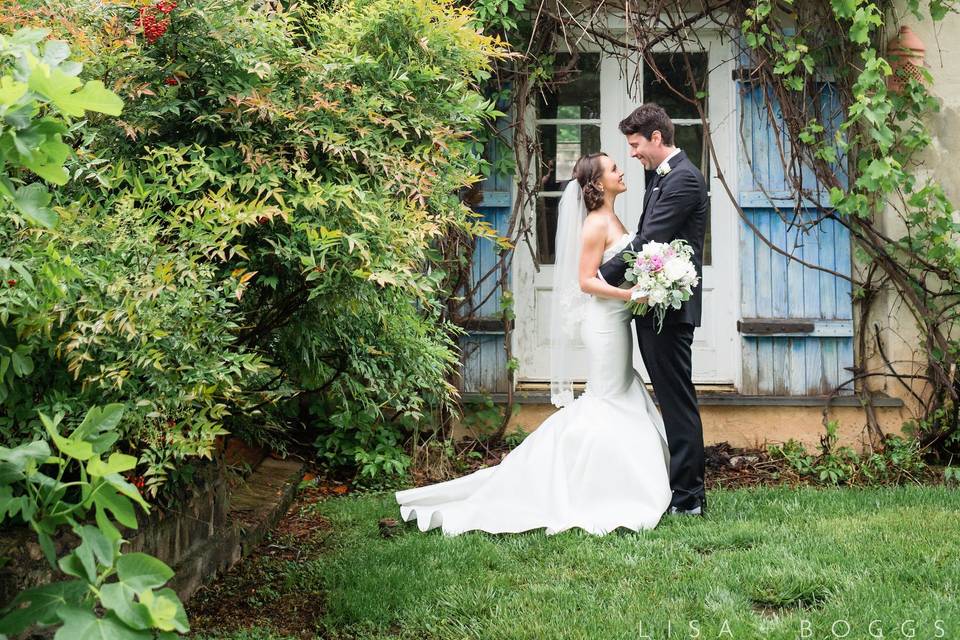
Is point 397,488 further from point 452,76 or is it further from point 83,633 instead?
point 83,633

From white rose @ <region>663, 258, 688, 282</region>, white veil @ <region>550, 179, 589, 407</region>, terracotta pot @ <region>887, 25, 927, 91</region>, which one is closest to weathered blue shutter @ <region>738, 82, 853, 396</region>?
terracotta pot @ <region>887, 25, 927, 91</region>

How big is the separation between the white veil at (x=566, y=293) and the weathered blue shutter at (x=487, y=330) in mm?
1106

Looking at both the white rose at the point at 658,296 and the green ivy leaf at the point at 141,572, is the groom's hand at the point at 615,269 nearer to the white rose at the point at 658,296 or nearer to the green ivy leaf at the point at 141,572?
the white rose at the point at 658,296

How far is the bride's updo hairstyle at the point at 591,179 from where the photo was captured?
16.4 ft

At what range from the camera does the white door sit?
6438 mm

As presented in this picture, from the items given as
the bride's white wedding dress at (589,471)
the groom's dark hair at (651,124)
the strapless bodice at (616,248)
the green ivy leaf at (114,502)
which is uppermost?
the groom's dark hair at (651,124)

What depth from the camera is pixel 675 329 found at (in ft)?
15.4

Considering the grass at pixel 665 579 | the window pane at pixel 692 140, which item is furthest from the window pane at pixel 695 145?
the grass at pixel 665 579

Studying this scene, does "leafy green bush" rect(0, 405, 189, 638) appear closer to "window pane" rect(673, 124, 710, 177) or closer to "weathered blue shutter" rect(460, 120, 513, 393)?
"weathered blue shutter" rect(460, 120, 513, 393)

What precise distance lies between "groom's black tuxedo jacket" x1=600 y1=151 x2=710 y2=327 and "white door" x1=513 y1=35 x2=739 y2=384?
1603mm

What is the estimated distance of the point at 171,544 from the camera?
3.59 metres

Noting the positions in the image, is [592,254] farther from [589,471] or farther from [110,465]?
[110,465]

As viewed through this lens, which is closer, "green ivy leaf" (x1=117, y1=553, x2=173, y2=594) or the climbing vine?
"green ivy leaf" (x1=117, y1=553, x2=173, y2=594)

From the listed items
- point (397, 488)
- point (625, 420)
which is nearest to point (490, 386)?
point (397, 488)
